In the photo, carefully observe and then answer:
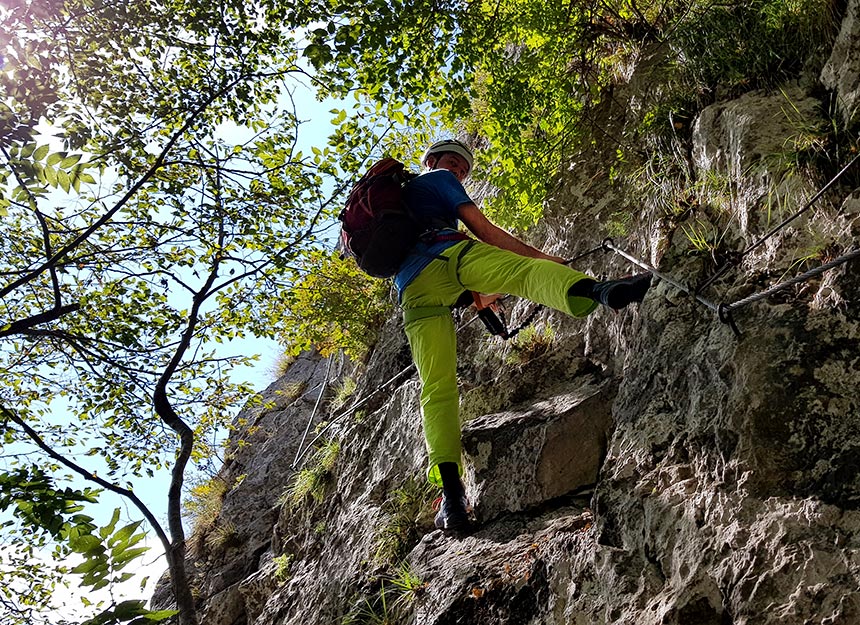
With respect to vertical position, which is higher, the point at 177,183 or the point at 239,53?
the point at 239,53

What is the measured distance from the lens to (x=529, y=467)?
140 inches

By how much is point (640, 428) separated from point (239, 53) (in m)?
4.99

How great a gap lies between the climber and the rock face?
1.30 feet

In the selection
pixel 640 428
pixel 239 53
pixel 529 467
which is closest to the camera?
pixel 640 428

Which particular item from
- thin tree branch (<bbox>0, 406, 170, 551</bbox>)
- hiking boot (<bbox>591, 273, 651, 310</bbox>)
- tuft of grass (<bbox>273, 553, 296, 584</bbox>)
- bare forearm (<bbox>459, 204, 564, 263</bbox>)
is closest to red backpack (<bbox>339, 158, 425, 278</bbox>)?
bare forearm (<bbox>459, 204, 564, 263</bbox>)

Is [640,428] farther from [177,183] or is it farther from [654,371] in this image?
[177,183]

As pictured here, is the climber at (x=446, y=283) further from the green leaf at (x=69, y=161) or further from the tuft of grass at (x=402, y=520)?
the green leaf at (x=69, y=161)

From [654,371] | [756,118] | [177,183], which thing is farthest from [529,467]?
[177,183]

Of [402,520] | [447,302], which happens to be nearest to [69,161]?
[447,302]

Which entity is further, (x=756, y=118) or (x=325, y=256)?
(x=325, y=256)

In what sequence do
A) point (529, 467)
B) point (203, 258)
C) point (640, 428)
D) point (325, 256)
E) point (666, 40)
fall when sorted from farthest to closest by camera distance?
point (325, 256), point (203, 258), point (666, 40), point (529, 467), point (640, 428)

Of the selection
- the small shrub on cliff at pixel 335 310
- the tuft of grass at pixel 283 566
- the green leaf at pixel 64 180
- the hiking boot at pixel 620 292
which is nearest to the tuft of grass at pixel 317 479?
the tuft of grass at pixel 283 566

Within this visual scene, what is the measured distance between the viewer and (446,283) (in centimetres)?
386

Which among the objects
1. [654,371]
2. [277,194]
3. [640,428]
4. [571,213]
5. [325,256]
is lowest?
[640,428]
